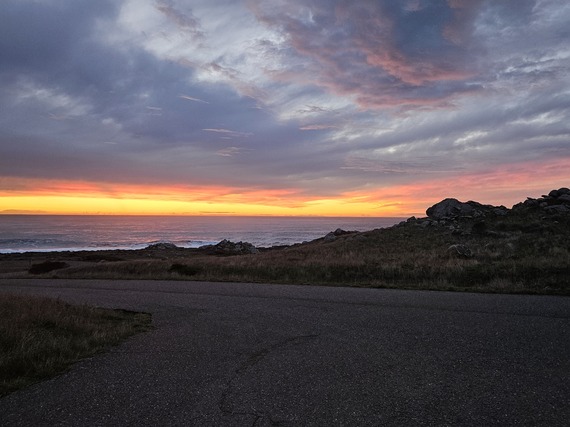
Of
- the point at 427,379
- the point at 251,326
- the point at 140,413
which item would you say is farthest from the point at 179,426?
the point at 251,326

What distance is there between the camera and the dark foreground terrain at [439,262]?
16047 millimetres

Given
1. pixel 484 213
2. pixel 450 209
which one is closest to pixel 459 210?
pixel 450 209

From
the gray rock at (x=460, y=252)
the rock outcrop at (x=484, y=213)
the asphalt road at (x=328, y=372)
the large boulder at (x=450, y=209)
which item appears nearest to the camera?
the asphalt road at (x=328, y=372)

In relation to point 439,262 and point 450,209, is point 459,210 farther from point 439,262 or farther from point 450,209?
point 439,262

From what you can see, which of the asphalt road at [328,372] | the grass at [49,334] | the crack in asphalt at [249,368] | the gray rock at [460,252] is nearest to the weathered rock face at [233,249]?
the gray rock at [460,252]

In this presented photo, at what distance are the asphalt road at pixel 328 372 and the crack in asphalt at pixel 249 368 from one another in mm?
19

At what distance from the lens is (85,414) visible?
5.00 m

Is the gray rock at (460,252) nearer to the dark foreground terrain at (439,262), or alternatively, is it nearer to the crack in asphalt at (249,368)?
the dark foreground terrain at (439,262)

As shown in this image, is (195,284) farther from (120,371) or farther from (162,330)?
(120,371)

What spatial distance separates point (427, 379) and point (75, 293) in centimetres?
1555

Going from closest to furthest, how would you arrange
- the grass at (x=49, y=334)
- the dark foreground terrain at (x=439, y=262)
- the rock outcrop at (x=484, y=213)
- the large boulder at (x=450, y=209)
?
the grass at (x=49, y=334) < the dark foreground terrain at (x=439, y=262) < the rock outcrop at (x=484, y=213) < the large boulder at (x=450, y=209)

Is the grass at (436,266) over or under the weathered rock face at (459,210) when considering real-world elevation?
under

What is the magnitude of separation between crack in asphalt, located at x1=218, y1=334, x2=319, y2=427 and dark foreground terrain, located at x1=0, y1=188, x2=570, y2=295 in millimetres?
8626

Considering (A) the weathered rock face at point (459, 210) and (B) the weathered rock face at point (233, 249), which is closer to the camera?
(A) the weathered rock face at point (459, 210)
